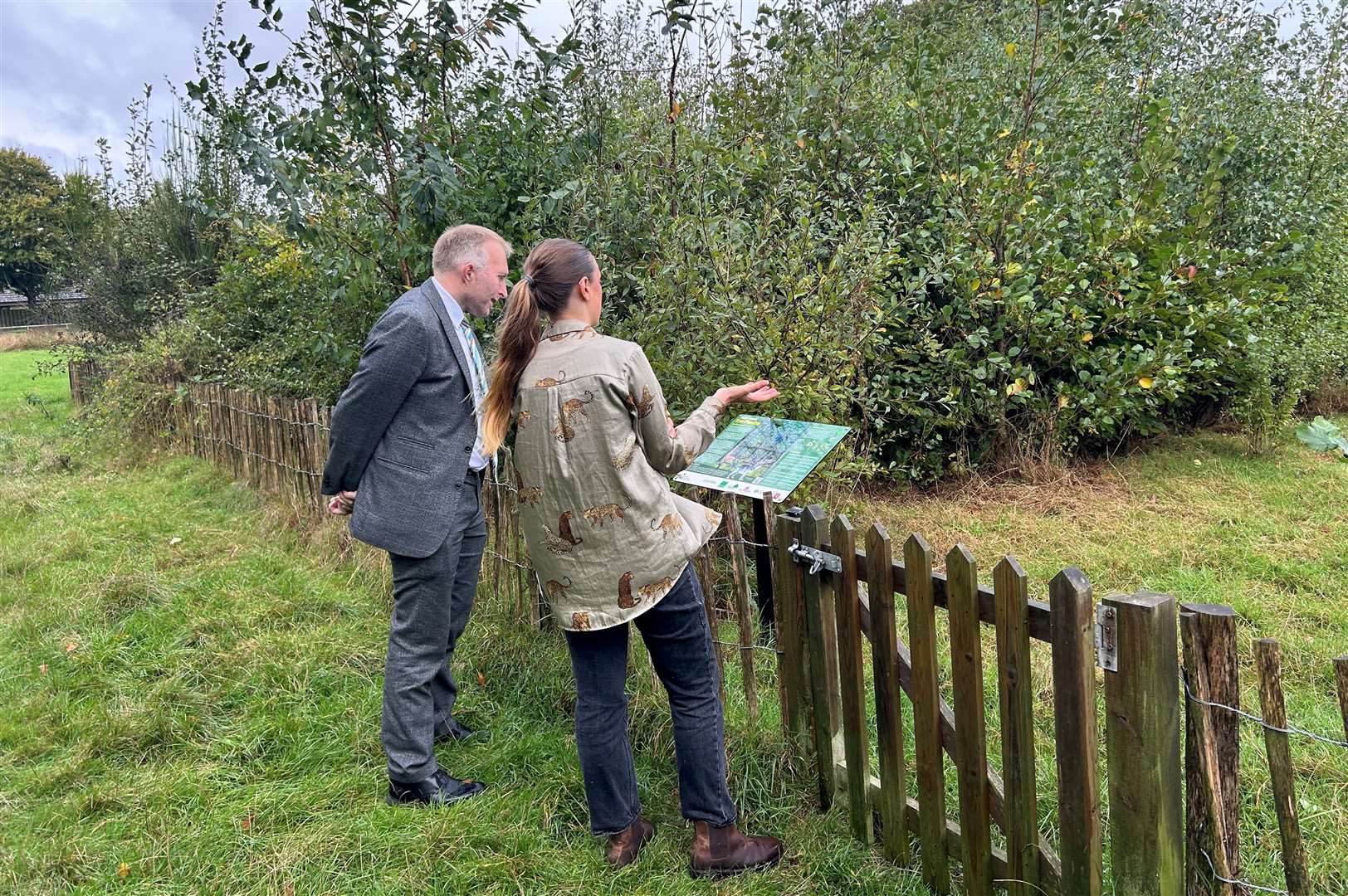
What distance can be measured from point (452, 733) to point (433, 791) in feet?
1.50

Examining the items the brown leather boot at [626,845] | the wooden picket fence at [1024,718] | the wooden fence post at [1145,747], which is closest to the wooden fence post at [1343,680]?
the wooden picket fence at [1024,718]

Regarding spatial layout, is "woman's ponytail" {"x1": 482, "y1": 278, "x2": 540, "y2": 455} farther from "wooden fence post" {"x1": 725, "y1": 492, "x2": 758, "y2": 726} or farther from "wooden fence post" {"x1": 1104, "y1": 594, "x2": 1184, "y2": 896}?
"wooden fence post" {"x1": 1104, "y1": 594, "x2": 1184, "y2": 896}

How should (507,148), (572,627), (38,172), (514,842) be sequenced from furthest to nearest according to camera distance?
1. (38,172)
2. (507,148)
3. (514,842)
4. (572,627)

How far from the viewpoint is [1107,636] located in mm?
1888

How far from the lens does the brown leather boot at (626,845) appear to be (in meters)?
2.70

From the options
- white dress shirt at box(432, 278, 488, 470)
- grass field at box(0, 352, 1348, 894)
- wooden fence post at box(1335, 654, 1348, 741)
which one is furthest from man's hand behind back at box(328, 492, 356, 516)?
wooden fence post at box(1335, 654, 1348, 741)

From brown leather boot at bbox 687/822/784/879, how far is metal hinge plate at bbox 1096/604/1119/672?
4.18ft

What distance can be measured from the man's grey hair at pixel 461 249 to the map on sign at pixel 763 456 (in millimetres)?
1087

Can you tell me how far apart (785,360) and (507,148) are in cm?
207

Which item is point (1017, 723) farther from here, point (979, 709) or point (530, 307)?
point (530, 307)

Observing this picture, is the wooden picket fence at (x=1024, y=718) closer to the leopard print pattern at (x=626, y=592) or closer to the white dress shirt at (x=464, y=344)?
the leopard print pattern at (x=626, y=592)

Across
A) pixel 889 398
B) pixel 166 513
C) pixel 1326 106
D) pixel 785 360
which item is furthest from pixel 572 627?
pixel 1326 106

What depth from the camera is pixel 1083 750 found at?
1.97 metres

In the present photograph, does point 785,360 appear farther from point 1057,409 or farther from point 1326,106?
point 1326,106
